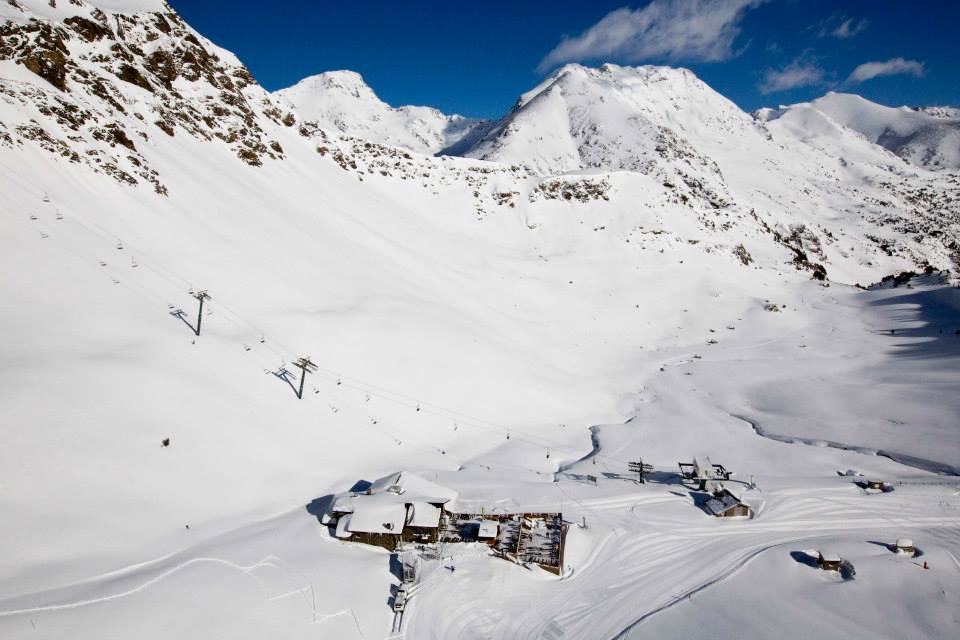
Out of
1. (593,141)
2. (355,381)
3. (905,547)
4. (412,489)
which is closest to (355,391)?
(355,381)

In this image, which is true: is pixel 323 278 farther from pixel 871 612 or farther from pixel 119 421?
pixel 871 612

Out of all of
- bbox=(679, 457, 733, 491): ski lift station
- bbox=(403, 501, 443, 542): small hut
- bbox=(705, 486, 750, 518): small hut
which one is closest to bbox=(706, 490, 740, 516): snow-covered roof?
bbox=(705, 486, 750, 518): small hut

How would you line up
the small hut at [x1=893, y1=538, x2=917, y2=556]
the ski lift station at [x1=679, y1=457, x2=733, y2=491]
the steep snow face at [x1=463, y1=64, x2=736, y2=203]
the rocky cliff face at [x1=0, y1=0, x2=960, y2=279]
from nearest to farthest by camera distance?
the small hut at [x1=893, y1=538, x2=917, y2=556] → the ski lift station at [x1=679, y1=457, x2=733, y2=491] → the rocky cliff face at [x1=0, y1=0, x2=960, y2=279] → the steep snow face at [x1=463, y1=64, x2=736, y2=203]

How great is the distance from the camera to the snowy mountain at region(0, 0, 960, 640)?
56.7ft

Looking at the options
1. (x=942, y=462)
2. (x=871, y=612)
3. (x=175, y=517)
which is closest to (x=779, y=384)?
(x=942, y=462)

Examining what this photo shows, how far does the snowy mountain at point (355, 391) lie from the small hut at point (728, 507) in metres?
0.47

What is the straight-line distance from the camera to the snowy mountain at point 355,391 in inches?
680

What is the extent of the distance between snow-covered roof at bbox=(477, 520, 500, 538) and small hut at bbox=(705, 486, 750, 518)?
36.4 feet

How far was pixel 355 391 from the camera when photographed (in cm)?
3222

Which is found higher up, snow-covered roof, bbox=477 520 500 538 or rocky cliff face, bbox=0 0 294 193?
rocky cliff face, bbox=0 0 294 193

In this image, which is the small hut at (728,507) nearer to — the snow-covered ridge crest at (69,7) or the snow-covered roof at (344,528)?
the snow-covered roof at (344,528)

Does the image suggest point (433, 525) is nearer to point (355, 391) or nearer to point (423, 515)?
point (423, 515)

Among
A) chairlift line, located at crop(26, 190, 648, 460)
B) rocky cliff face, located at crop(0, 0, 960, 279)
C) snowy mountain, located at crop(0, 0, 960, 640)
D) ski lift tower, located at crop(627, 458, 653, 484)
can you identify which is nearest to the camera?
snowy mountain, located at crop(0, 0, 960, 640)

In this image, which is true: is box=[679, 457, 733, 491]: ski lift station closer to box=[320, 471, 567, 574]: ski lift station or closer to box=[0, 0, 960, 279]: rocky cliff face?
box=[320, 471, 567, 574]: ski lift station
